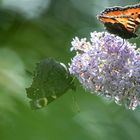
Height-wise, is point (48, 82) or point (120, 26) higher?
point (120, 26)

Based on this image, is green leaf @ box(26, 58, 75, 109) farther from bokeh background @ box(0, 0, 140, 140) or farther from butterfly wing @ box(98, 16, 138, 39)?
butterfly wing @ box(98, 16, 138, 39)

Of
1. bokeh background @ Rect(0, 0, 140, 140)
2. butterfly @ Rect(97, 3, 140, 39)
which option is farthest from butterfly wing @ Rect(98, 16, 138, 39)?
bokeh background @ Rect(0, 0, 140, 140)

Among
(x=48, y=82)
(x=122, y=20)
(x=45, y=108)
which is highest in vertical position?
(x=122, y=20)

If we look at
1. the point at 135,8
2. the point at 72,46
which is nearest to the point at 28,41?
the point at 72,46

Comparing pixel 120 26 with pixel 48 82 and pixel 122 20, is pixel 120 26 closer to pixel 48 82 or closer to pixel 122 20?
pixel 122 20

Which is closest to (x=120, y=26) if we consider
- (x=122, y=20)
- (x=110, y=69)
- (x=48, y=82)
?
(x=122, y=20)

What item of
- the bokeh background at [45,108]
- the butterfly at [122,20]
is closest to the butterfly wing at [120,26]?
the butterfly at [122,20]
